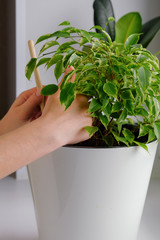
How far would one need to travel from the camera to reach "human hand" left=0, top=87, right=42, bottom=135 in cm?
61

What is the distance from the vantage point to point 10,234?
0.68m

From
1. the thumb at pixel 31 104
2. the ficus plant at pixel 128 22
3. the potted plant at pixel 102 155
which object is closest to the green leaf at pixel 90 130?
the potted plant at pixel 102 155

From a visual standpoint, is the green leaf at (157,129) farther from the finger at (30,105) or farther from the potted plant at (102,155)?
the finger at (30,105)

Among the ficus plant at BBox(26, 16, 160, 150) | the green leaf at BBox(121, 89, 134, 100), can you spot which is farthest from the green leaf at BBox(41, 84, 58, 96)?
the green leaf at BBox(121, 89, 134, 100)

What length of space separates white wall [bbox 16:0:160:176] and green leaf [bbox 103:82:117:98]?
59 cm

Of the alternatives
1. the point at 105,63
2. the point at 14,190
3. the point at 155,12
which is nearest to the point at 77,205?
the point at 105,63

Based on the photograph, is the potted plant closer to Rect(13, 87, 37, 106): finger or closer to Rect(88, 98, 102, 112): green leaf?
Rect(88, 98, 102, 112): green leaf

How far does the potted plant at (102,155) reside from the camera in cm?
48

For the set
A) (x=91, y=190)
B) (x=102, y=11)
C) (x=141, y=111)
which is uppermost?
(x=102, y=11)

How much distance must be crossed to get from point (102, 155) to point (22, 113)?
0.20 m

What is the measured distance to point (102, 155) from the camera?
490mm

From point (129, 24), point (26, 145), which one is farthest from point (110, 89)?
point (129, 24)

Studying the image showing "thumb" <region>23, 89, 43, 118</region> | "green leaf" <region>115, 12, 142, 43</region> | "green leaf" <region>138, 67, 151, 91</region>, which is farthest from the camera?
"green leaf" <region>115, 12, 142, 43</region>

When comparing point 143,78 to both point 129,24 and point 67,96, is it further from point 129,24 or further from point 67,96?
point 129,24
